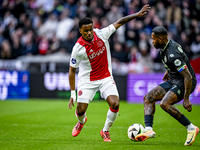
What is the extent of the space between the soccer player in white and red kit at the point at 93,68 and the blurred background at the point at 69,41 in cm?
730

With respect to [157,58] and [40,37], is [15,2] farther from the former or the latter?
[157,58]

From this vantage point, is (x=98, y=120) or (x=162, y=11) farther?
(x=162, y=11)

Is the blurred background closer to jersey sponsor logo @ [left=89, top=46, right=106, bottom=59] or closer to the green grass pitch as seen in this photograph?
the green grass pitch

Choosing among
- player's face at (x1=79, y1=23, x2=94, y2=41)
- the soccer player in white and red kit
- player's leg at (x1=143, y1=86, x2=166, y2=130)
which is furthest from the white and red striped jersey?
player's leg at (x1=143, y1=86, x2=166, y2=130)

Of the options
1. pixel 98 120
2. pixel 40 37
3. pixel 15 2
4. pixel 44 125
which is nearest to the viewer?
pixel 44 125

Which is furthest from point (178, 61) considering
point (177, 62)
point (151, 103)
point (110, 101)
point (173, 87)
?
point (110, 101)

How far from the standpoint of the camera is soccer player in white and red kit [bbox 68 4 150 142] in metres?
6.34

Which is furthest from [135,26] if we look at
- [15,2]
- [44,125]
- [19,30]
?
[44,125]

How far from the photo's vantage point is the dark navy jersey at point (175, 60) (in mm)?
5676

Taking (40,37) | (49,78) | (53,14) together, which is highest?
(53,14)

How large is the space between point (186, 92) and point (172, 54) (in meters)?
0.70

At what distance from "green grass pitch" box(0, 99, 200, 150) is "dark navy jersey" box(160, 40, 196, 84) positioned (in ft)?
4.06

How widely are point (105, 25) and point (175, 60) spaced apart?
10.9m

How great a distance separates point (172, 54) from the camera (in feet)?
18.9
